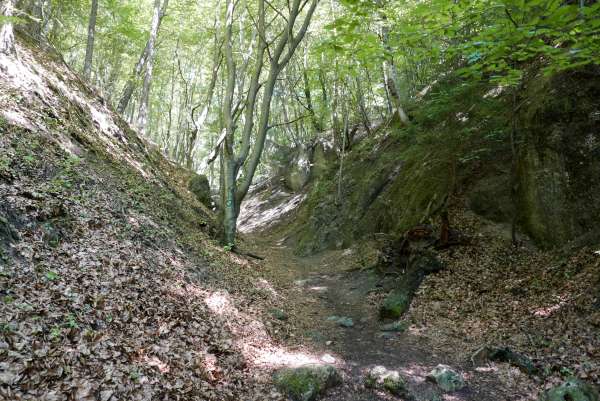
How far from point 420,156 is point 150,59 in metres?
13.6

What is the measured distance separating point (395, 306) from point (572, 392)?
13.4 feet

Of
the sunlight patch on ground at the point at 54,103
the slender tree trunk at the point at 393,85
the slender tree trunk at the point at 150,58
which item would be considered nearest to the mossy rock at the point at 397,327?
the sunlight patch on ground at the point at 54,103

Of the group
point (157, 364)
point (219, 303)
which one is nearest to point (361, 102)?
point (219, 303)

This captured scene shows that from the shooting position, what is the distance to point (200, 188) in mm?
19594

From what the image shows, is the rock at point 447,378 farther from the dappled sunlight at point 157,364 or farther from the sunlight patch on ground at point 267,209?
the sunlight patch on ground at point 267,209

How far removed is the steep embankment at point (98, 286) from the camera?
404 centimetres

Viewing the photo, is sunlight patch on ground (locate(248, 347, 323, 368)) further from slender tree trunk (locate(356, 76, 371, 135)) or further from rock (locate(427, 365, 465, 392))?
slender tree trunk (locate(356, 76, 371, 135))

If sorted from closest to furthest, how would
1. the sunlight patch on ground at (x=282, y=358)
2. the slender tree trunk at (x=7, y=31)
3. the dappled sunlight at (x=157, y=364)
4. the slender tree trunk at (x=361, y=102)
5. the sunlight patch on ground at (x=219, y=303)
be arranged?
the dappled sunlight at (x=157, y=364) < the sunlight patch on ground at (x=282, y=358) < the sunlight patch on ground at (x=219, y=303) < the slender tree trunk at (x=7, y=31) < the slender tree trunk at (x=361, y=102)

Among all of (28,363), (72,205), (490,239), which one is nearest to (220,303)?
(72,205)

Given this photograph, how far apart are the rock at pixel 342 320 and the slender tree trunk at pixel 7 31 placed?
1050cm

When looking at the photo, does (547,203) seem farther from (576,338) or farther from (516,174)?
(576,338)

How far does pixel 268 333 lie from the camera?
23.9ft

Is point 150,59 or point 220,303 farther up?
point 150,59

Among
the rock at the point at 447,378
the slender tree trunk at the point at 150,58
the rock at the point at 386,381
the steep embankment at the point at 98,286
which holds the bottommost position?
the rock at the point at 447,378
